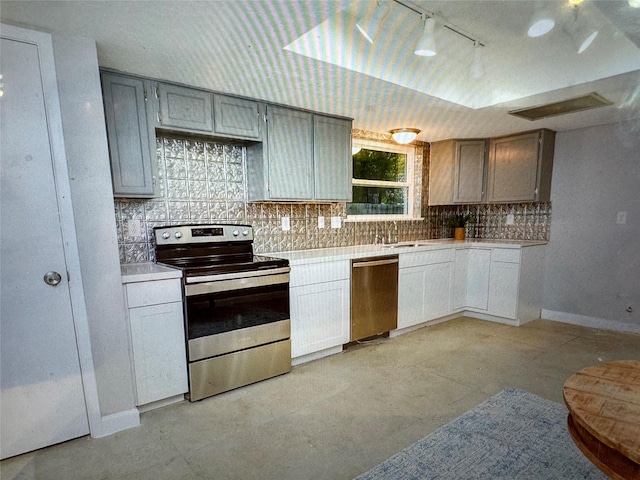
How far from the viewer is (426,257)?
3.37 meters

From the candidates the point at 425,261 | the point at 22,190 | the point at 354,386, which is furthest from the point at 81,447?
the point at 425,261

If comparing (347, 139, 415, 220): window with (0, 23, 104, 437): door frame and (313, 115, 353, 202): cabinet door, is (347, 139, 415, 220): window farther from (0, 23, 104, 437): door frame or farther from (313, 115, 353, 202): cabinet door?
(0, 23, 104, 437): door frame

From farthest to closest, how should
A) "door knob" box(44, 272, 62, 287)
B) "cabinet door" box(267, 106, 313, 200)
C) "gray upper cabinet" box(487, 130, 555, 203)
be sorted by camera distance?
"gray upper cabinet" box(487, 130, 555, 203) → "cabinet door" box(267, 106, 313, 200) → "door knob" box(44, 272, 62, 287)

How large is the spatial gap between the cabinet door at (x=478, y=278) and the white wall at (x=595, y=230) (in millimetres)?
774

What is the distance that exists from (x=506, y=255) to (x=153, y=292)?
3388mm

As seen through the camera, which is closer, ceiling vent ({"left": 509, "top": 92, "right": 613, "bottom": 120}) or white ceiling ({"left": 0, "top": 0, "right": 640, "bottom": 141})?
white ceiling ({"left": 0, "top": 0, "right": 640, "bottom": 141})

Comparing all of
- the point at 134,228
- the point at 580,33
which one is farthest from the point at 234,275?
the point at 580,33

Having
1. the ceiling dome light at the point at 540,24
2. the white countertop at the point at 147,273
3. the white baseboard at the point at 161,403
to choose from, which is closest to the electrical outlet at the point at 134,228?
the white countertop at the point at 147,273

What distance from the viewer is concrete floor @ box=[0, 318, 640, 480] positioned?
1568mm

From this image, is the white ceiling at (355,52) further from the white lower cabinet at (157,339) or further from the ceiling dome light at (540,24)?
the white lower cabinet at (157,339)

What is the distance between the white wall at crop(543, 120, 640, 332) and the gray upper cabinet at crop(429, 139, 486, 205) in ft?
2.58

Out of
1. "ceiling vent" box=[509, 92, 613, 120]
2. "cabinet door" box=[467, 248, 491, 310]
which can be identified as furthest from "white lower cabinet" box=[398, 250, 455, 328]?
"ceiling vent" box=[509, 92, 613, 120]

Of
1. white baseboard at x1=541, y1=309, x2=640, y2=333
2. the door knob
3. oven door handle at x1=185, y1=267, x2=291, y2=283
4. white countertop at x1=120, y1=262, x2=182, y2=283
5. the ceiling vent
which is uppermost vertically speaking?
the ceiling vent

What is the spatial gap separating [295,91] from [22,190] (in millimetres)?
1709
